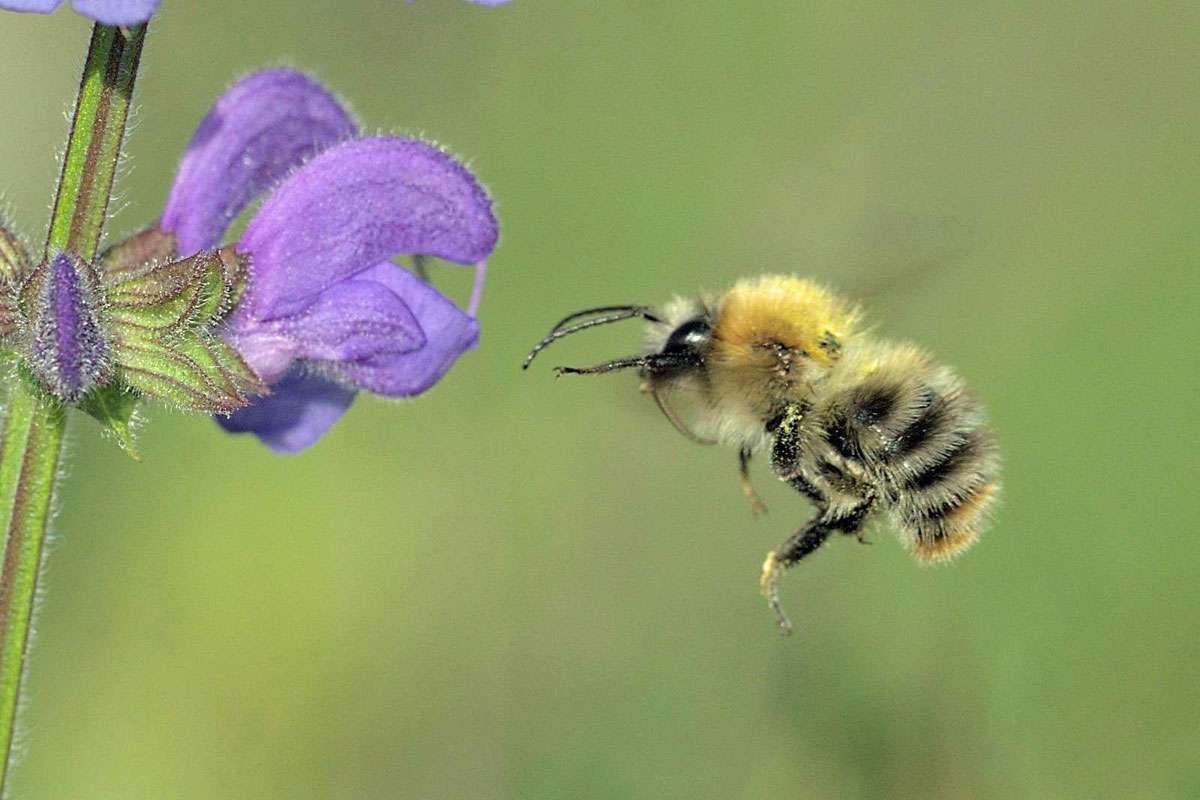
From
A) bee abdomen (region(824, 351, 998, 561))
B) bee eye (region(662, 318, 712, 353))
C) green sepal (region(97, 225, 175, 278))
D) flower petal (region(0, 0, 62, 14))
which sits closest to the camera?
flower petal (region(0, 0, 62, 14))

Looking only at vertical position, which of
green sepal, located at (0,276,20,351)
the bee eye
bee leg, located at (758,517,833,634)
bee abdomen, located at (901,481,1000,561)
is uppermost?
the bee eye

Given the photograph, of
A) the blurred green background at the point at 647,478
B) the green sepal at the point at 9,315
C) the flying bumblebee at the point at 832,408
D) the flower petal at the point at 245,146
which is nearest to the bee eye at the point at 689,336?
the flying bumblebee at the point at 832,408

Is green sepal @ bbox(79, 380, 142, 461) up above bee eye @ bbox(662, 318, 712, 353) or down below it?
below

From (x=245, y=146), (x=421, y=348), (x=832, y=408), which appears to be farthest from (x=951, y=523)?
(x=245, y=146)

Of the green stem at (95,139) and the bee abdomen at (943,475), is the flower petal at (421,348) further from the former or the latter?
the bee abdomen at (943,475)

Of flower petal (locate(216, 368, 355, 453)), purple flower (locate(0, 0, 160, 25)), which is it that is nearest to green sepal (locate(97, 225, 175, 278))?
flower petal (locate(216, 368, 355, 453))

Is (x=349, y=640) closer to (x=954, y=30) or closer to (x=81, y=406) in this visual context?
(x=81, y=406)

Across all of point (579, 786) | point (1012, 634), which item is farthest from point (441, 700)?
point (1012, 634)

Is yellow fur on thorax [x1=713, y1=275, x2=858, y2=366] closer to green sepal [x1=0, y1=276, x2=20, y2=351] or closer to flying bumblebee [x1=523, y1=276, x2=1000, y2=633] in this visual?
flying bumblebee [x1=523, y1=276, x2=1000, y2=633]
